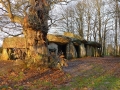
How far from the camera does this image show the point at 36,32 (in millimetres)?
13312

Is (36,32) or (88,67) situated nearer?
(36,32)

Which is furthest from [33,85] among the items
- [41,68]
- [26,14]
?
[26,14]

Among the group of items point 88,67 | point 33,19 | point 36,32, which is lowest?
point 88,67

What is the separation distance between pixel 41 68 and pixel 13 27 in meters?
2.94

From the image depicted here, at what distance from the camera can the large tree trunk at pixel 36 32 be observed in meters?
12.7

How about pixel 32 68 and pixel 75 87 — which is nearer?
pixel 75 87

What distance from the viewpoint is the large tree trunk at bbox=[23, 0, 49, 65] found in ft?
41.8

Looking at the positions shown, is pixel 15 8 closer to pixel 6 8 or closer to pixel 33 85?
pixel 6 8

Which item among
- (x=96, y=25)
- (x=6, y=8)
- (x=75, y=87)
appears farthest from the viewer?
(x=96, y=25)

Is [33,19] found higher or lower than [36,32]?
higher

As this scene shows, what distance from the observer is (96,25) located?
121 feet

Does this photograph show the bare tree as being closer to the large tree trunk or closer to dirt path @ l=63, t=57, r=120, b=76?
the large tree trunk

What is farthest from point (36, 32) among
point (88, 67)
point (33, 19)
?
point (88, 67)

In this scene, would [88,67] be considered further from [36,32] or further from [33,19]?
[33,19]
